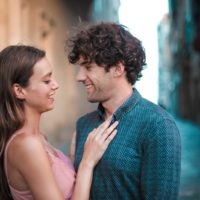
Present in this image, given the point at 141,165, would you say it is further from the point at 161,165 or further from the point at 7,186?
the point at 7,186

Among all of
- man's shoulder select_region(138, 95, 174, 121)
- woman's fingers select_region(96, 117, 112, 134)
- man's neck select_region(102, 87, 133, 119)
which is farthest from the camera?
man's neck select_region(102, 87, 133, 119)

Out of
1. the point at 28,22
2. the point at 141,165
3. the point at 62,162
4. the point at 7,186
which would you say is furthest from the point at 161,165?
the point at 28,22

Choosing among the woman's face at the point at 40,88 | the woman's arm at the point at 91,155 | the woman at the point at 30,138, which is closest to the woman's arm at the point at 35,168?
the woman at the point at 30,138

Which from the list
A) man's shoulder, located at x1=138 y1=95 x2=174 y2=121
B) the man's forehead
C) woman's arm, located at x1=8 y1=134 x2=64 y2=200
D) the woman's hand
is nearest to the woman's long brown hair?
woman's arm, located at x1=8 y1=134 x2=64 y2=200

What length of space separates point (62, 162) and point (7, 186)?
320 mm

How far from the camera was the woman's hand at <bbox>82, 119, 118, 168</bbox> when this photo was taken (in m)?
2.93

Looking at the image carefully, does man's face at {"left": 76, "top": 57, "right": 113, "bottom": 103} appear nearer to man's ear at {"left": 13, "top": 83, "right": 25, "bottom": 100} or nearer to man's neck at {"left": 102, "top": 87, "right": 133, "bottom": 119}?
Answer: man's neck at {"left": 102, "top": 87, "right": 133, "bottom": 119}

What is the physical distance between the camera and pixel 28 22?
12.1m

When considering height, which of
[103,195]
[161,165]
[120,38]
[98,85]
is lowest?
[103,195]

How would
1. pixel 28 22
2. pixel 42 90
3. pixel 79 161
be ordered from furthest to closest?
pixel 28 22 < pixel 79 161 < pixel 42 90

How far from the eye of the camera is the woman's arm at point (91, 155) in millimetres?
2877

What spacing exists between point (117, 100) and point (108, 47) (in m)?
0.31

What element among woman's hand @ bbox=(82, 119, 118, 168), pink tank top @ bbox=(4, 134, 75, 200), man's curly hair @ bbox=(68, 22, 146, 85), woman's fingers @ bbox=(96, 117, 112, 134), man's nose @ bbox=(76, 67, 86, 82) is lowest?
pink tank top @ bbox=(4, 134, 75, 200)

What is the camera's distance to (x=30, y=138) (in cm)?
277
